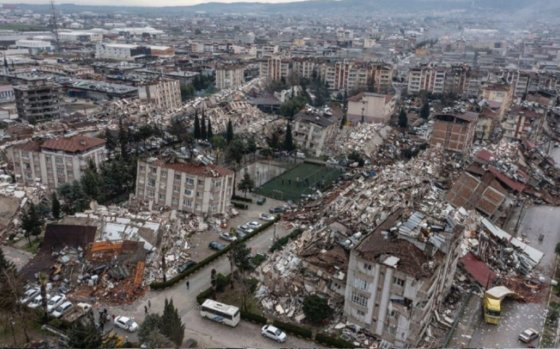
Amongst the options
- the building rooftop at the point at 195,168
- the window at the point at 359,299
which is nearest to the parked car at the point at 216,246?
the building rooftop at the point at 195,168

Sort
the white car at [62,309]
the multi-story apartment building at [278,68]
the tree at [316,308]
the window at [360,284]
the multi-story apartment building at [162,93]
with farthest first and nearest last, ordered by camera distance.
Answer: the multi-story apartment building at [278,68]
the multi-story apartment building at [162,93]
the white car at [62,309]
the tree at [316,308]
the window at [360,284]

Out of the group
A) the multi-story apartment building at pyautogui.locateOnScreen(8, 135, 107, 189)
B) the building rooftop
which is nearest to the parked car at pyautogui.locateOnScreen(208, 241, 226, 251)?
the building rooftop

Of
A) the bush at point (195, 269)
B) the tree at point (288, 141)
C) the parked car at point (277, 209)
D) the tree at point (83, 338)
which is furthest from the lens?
the tree at point (288, 141)

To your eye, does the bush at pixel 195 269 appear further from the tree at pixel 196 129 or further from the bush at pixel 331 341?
the tree at pixel 196 129

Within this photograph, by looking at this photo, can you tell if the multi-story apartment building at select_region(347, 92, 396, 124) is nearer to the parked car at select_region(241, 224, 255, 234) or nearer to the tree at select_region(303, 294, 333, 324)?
the parked car at select_region(241, 224, 255, 234)

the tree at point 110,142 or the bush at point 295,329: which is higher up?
the tree at point 110,142

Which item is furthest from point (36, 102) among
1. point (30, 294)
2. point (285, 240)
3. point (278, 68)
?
point (278, 68)

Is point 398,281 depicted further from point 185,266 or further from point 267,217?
point 267,217
